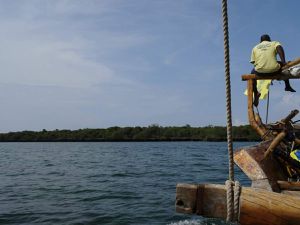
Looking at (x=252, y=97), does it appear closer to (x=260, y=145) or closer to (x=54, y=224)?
(x=260, y=145)

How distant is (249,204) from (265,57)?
406 centimetres

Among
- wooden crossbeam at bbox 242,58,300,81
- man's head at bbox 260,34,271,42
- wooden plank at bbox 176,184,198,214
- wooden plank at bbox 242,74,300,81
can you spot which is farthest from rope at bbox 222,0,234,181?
man's head at bbox 260,34,271,42

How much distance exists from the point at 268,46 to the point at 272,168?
2.37 m

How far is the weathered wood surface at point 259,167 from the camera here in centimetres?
563

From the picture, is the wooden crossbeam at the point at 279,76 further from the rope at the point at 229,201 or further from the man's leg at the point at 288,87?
the rope at the point at 229,201

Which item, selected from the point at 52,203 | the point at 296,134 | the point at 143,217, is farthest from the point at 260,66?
the point at 52,203

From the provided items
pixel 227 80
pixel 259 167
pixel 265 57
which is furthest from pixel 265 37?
pixel 227 80

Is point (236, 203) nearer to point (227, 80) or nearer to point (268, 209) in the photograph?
point (268, 209)

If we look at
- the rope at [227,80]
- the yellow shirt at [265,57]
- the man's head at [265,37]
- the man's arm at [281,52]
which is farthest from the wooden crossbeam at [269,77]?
the rope at [227,80]

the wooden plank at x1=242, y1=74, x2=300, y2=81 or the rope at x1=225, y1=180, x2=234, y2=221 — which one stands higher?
the wooden plank at x1=242, y1=74, x2=300, y2=81

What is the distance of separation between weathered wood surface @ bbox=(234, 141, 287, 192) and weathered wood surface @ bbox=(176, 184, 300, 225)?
208 cm

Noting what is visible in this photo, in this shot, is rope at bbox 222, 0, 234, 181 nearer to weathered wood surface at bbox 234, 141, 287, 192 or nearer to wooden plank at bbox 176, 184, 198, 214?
wooden plank at bbox 176, 184, 198, 214

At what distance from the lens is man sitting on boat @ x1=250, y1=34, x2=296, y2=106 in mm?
6945

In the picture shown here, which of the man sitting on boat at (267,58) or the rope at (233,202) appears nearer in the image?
the rope at (233,202)
